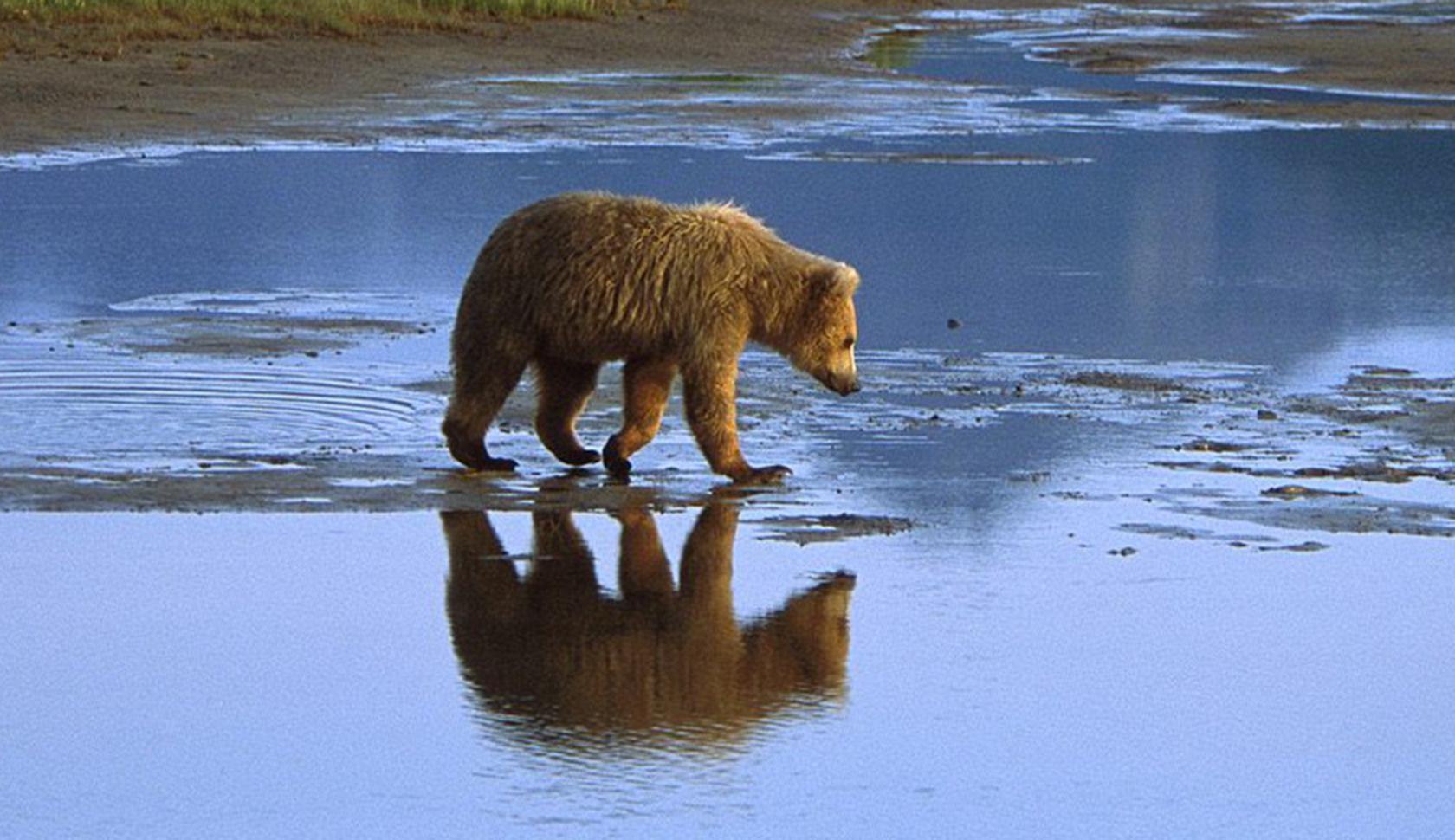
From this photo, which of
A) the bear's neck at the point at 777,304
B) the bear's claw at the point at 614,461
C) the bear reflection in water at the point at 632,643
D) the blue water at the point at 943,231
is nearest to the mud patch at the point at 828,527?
the bear reflection in water at the point at 632,643

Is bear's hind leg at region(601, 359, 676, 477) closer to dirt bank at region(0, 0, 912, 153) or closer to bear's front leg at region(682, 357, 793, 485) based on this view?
bear's front leg at region(682, 357, 793, 485)

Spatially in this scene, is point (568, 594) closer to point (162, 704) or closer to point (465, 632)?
point (465, 632)

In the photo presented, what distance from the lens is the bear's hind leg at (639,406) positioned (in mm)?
10656

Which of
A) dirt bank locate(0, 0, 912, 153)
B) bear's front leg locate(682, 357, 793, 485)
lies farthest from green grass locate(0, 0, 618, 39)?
bear's front leg locate(682, 357, 793, 485)

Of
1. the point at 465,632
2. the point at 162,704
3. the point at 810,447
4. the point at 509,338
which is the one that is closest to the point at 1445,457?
the point at 810,447

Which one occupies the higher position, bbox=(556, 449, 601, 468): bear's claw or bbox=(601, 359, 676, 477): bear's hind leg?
bbox=(601, 359, 676, 477): bear's hind leg

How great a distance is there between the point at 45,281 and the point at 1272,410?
7032 mm

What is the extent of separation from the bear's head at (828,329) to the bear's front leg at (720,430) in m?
0.54

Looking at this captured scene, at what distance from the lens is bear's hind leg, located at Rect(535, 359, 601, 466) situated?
1088 cm

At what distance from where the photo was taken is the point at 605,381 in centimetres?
1301

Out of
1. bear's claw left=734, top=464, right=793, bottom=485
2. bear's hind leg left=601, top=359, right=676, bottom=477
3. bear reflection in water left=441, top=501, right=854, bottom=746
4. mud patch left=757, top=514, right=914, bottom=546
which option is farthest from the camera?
bear's hind leg left=601, top=359, right=676, bottom=477

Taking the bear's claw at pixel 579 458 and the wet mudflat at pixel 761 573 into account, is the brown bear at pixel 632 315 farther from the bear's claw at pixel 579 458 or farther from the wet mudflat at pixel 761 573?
the wet mudflat at pixel 761 573

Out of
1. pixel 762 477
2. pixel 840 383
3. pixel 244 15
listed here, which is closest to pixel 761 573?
pixel 762 477

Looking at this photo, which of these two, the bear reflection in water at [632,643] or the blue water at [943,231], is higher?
the bear reflection in water at [632,643]
